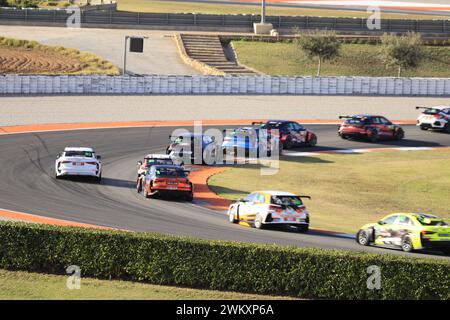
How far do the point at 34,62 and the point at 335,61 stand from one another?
79.0 feet

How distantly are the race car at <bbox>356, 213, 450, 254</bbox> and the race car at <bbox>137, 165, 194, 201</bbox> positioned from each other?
29.2 ft

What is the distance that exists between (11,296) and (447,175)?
2795cm

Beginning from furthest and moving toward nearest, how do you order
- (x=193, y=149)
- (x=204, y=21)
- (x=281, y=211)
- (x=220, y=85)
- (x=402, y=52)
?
1. (x=204, y=21)
2. (x=402, y=52)
3. (x=220, y=85)
4. (x=193, y=149)
5. (x=281, y=211)

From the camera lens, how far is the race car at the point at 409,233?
31.6 meters

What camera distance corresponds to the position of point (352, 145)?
58.6 metres

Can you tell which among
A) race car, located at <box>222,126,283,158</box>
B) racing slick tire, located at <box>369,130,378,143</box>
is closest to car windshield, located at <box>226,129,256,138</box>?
race car, located at <box>222,126,283,158</box>

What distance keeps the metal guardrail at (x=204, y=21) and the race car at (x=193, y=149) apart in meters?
41.9

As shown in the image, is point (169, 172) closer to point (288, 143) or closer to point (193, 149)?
point (193, 149)

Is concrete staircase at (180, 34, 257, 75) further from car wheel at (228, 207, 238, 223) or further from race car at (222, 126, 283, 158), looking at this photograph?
car wheel at (228, 207, 238, 223)

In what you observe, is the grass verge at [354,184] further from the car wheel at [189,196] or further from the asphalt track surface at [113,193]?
the asphalt track surface at [113,193]

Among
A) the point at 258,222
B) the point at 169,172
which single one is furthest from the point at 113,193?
the point at 258,222

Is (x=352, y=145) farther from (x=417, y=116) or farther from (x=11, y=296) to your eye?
(x=11, y=296)

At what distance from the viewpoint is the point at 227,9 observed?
365 feet


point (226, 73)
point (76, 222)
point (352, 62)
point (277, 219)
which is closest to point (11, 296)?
point (76, 222)
